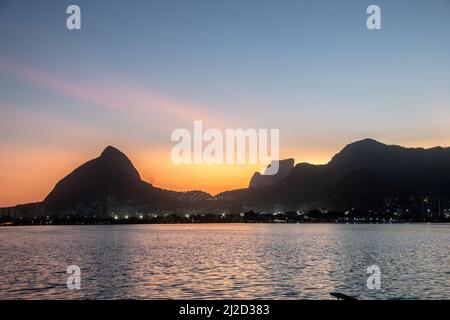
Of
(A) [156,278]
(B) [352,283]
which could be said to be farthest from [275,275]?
(A) [156,278]

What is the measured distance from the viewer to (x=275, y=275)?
187 ft

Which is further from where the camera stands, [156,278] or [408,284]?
[156,278]

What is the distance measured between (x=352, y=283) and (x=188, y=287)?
54.5 ft
